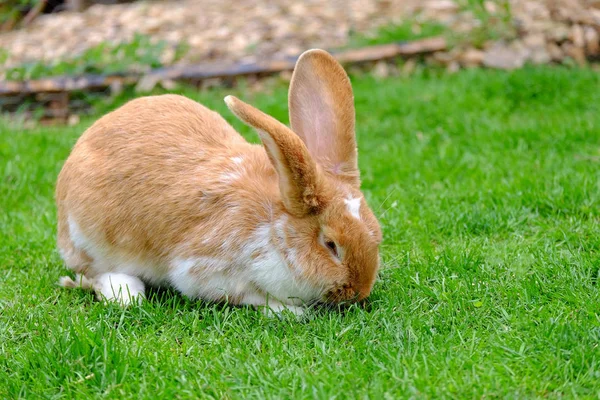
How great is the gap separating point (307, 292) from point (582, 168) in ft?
8.21

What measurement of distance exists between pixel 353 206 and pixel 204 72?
4634 millimetres

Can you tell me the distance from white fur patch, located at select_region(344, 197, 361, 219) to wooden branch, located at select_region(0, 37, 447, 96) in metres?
4.50

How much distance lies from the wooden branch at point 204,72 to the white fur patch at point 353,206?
4501mm

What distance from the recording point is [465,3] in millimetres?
8531

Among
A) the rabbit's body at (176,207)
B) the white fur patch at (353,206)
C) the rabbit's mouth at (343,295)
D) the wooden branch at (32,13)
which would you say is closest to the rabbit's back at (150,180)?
the rabbit's body at (176,207)

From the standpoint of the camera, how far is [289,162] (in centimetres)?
313

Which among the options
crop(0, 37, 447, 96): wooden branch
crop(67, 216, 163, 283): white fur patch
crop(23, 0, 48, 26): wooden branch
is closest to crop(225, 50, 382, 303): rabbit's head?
crop(67, 216, 163, 283): white fur patch

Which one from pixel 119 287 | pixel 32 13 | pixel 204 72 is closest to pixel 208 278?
pixel 119 287

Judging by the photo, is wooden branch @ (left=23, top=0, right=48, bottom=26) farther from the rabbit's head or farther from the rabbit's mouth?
the rabbit's mouth

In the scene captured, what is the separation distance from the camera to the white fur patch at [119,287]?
3.55 meters

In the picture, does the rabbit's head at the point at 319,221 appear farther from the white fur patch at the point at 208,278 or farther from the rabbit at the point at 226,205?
the white fur patch at the point at 208,278

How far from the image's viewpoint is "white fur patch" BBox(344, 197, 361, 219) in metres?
3.34

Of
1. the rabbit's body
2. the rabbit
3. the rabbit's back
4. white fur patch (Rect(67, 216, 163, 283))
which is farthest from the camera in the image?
white fur patch (Rect(67, 216, 163, 283))

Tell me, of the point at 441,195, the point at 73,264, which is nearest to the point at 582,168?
the point at 441,195
